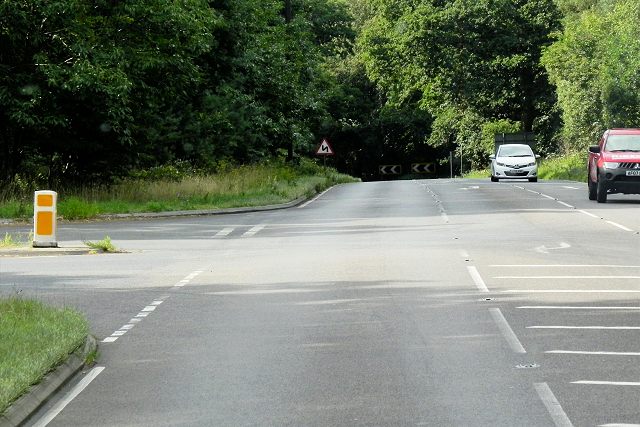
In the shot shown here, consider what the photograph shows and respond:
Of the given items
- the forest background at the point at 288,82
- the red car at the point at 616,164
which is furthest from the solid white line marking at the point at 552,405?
the forest background at the point at 288,82

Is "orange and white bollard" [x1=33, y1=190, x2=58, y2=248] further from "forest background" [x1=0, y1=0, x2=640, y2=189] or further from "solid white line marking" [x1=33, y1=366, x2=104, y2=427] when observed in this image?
"solid white line marking" [x1=33, y1=366, x2=104, y2=427]

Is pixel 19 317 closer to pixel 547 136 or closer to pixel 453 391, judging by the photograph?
pixel 453 391

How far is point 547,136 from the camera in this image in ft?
246

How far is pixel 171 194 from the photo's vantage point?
1330 inches

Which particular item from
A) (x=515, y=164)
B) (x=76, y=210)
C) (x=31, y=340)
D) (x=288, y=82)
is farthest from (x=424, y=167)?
(x=31, y=340)

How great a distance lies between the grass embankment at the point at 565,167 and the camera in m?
52.1

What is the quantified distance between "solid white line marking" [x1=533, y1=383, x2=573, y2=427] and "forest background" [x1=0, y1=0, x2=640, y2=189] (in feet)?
78.6

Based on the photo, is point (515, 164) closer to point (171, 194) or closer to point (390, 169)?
point (171, 194)

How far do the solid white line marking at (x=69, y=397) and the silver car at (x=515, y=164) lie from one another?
40999 millimetres

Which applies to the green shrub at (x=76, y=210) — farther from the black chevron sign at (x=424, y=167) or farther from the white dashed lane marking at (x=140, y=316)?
the black chevron sign at (x=424, y=167)

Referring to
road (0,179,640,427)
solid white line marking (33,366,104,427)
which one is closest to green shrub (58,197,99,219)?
road (0,179,640,427)

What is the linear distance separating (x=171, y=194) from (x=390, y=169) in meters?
59.2

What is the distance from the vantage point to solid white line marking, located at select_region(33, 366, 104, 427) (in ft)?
23.8

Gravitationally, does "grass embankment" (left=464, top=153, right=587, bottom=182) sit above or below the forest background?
below
